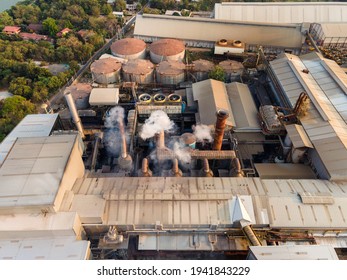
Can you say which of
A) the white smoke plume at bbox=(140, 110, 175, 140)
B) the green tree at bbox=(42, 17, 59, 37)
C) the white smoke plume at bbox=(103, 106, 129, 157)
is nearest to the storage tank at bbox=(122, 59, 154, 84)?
the white smoke plume at bbox=(103, 106, 129, 157)

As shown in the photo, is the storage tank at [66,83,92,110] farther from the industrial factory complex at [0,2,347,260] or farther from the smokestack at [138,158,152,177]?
the smokestack at [138,158,152,177]

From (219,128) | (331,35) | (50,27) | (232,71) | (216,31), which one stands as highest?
(50,27)

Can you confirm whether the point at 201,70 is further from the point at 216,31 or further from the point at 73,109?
the point at 73,109

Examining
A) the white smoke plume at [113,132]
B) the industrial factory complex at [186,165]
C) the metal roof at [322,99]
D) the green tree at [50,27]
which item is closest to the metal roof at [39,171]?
the industrial factory complex at [186,165]

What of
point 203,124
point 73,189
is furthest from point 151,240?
point 203,124

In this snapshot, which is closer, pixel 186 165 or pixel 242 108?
pixel 186 165

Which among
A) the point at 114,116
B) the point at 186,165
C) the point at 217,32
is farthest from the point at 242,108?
the point at 217,32

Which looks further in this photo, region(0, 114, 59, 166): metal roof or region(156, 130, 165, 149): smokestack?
region(0, 114, 59, 166): metal roof
